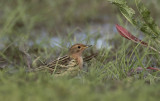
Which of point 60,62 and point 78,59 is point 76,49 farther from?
point 60,62

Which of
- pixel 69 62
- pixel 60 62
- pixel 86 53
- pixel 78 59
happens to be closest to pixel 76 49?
pixel 78 59

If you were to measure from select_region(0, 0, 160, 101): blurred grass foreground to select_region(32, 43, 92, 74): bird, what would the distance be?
0.63 feet

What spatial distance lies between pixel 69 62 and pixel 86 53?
0.88 metres

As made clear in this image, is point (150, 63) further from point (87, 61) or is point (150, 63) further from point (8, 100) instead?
point (8, 100)

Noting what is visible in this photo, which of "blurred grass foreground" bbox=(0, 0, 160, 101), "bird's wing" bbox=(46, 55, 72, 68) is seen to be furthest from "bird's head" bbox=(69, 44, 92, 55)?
"blurred grass foreground" bbox=(0, 0, 160, 101)

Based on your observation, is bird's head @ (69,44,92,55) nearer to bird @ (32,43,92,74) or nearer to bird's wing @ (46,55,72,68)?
bird @ (32,43,92,74)

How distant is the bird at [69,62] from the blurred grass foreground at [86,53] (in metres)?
0.19

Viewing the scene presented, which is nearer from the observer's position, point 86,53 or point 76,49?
point 76,49

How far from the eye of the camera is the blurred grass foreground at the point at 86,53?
10.3 ft

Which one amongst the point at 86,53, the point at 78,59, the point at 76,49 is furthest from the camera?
the point at 86,53

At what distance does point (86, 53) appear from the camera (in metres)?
5.98

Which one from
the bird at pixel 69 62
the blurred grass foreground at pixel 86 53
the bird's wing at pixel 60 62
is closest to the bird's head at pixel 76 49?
the bird at pixel 69 62

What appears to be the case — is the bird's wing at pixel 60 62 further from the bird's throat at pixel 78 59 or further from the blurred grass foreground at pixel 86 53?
the blurred grass foreground at pixel 86 53

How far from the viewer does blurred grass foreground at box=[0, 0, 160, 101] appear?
313cm
